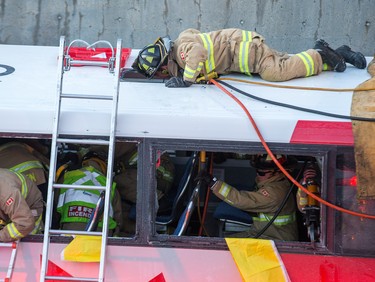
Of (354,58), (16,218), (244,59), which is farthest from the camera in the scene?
(354,58)

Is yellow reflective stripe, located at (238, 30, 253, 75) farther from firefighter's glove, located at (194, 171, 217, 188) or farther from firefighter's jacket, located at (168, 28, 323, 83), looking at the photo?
firefighter's glove, located at (194, 171, 217, 188)

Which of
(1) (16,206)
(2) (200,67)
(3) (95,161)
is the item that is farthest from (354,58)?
(1) (16,206)

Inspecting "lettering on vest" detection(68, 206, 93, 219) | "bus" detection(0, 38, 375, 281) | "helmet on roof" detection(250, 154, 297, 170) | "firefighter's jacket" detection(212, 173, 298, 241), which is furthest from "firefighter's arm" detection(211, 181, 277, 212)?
"lettering on vest" detection(68, 206, 93, 219)

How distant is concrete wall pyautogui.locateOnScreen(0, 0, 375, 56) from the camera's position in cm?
854

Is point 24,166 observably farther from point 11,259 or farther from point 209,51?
point 209,51

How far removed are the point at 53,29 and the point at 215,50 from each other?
4.04m

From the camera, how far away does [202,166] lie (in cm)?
477

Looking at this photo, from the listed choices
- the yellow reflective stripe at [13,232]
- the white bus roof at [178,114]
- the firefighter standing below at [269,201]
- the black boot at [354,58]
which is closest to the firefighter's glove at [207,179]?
the firefighter standing below at [269,201]

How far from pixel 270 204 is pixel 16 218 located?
161cm

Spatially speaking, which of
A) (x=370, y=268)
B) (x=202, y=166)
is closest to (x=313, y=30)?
(x=202, y=166)

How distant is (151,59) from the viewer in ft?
16.5

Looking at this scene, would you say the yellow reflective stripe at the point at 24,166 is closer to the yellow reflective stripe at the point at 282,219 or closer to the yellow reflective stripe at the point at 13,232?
the yellow reflective stripe at the point at 13,232

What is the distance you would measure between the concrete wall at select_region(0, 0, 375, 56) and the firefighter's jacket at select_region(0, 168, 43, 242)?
434cm

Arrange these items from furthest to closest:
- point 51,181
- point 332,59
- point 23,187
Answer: point 332,59 < point 23,187 < point 51,181
